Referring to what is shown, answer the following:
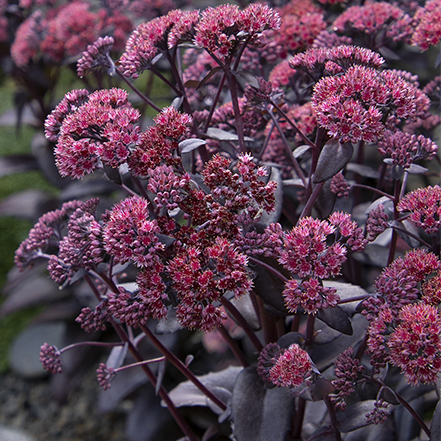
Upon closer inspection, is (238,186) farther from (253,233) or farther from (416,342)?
(416,342)

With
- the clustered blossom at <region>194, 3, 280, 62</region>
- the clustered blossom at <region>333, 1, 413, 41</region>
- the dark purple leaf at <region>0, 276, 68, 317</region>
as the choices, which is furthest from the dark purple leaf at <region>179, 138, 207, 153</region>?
the dark purple leaf at <region>0, 276, 68, 317</region>

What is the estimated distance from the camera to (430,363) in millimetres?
464

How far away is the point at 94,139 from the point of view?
0.52 metres

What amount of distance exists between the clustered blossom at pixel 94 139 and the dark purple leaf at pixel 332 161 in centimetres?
20

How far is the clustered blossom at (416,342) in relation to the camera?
18.4 inches

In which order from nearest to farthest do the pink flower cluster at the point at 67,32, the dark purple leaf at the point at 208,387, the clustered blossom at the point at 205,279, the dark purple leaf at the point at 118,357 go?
the clustered blossom at the point at 205,279 → the dark purple leaf at the point at 118,357 → the dark purple leaf at the point at 208,387 → the pink flower cluster at the point at 67,32

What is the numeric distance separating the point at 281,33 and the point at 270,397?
581mm

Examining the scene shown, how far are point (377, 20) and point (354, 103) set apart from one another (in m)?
0.42

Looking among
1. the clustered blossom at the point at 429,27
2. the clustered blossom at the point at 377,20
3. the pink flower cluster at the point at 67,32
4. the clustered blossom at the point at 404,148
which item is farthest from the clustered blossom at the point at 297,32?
the pink flower cluster at the point at 67,32

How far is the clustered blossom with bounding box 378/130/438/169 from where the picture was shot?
1.96 ft

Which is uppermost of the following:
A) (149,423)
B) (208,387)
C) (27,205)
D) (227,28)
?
(227,28)

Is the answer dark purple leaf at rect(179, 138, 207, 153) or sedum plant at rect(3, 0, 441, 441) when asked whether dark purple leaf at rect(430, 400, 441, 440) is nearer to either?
sedum plant at rect(3, 0, 441, 441)

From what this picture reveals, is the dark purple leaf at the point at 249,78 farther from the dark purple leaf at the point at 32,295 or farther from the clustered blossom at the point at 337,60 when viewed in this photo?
the dark purple leaf at the point at 32,295

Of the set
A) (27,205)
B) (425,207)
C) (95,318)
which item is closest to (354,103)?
(425,207)
